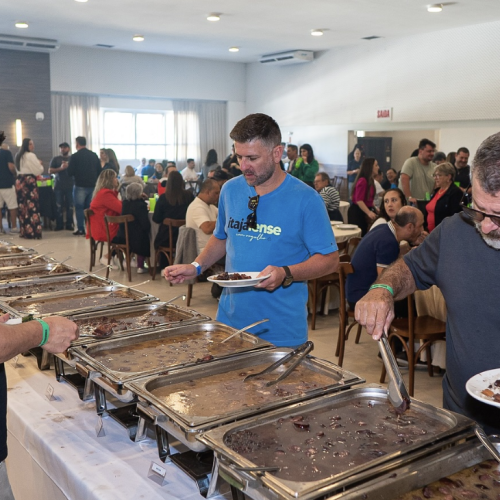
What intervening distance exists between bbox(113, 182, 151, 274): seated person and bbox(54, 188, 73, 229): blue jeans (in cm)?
352

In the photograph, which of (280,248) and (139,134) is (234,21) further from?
(280,248)

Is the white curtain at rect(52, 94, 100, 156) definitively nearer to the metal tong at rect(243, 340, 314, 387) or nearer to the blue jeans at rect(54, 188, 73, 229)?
the blue jeans at rect(54, 188, 73, 229)

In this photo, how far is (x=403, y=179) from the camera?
21.2ft

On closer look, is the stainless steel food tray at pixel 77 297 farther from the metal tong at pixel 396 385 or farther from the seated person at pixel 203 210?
the seated person at pixel 203 210

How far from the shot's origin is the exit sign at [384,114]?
9.65m

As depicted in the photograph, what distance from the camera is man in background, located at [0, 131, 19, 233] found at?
8438 mm

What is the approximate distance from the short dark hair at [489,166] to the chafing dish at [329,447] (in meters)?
0.43

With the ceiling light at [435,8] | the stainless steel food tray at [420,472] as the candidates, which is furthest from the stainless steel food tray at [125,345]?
the ceiling light at [435,8]

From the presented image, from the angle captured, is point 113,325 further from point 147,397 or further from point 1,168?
point 1,168

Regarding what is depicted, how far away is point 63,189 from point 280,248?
7851 millimetres

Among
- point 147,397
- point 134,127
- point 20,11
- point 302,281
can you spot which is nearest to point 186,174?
point 134,127

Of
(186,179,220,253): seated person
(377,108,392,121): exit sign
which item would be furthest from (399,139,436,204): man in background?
(377,108,392,121): exit sign

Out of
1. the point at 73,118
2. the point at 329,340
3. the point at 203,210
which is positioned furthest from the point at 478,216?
the point at 73,118

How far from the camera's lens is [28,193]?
27.2 feet
